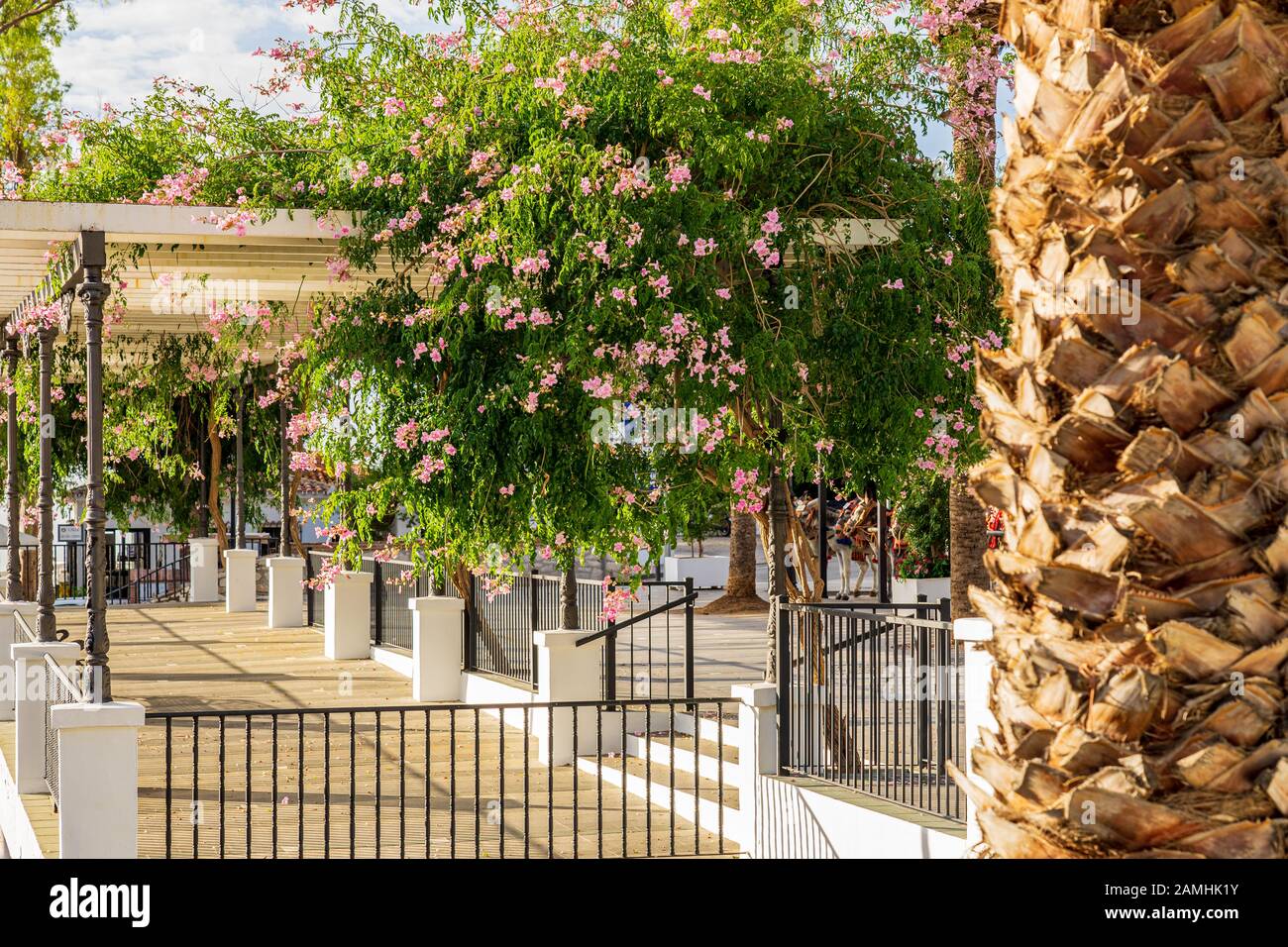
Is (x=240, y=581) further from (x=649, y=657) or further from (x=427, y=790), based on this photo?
(x=427, y=790)

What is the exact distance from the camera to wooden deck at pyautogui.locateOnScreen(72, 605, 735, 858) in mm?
7789

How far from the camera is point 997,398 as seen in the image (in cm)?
288

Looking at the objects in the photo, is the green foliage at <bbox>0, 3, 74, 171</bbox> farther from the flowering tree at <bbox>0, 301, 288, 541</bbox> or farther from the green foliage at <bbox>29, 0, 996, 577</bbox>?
the green foliage at <bbox>29, 0, 996, 577</bbox>

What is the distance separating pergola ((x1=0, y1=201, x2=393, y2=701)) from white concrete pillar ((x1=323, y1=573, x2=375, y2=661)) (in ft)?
11.6

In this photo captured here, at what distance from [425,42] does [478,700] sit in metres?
5.38

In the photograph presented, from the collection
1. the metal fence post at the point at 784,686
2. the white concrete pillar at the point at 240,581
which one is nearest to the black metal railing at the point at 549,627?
the metal fence post at the point at 784,686

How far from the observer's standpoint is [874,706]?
745 cm

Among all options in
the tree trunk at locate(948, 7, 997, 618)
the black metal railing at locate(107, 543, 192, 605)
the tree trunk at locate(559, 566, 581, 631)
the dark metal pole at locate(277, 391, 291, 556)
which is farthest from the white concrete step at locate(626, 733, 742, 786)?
the black metal railing at locate(107, 543, 192, 605)

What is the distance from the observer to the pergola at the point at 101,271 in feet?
26.6

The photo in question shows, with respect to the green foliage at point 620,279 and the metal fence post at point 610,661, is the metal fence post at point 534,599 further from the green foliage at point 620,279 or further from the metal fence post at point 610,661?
the green foliage at point 620,279

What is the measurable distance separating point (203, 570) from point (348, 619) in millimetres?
8798

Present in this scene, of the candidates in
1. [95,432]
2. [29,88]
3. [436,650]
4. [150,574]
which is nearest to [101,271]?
[95,432]

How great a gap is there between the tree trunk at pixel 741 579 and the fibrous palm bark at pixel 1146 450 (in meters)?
19.0

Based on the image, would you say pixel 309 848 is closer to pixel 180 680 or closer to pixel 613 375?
pixel 613 375
